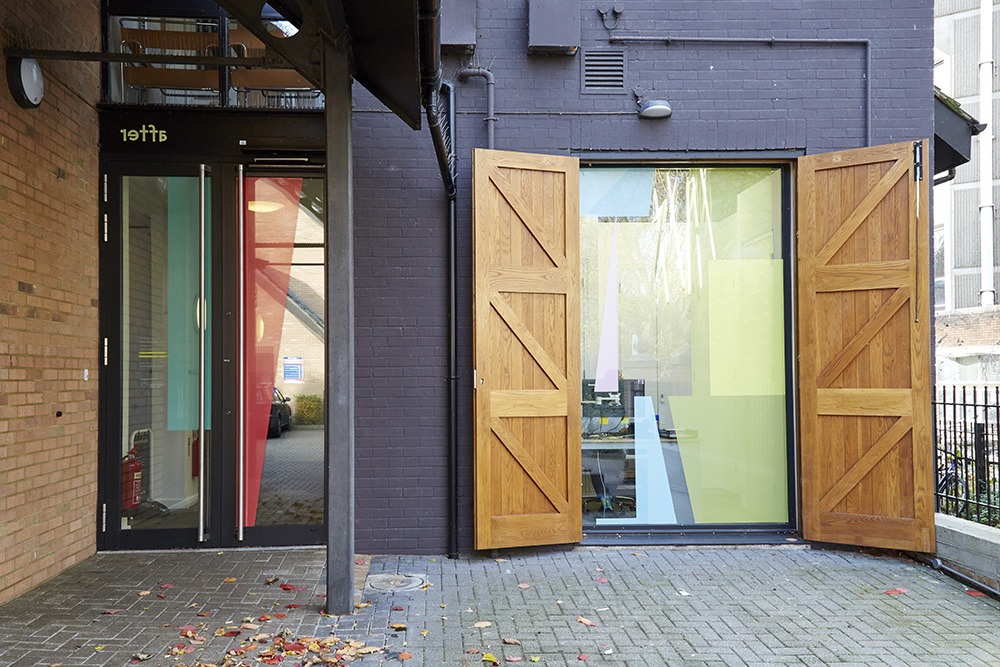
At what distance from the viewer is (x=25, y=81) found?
13.7 feet

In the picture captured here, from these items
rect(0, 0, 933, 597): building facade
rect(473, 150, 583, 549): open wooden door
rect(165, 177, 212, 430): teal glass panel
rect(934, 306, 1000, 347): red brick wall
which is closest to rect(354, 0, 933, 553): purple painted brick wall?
rect(0, 0, 933, 597): building facade

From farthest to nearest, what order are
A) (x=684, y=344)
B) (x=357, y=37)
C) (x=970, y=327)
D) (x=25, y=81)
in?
(x=970, y=327) → (x=684, y=344) → (x=25, y=81) → (x=357, y=37)

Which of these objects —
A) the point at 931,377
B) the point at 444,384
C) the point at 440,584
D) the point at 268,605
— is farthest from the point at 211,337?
the point at 931,377

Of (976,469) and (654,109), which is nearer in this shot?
(976,469)

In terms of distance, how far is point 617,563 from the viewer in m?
4.91

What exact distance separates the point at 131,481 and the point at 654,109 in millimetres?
4742

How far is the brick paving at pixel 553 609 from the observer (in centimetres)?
339

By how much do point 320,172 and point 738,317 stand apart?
135 inches

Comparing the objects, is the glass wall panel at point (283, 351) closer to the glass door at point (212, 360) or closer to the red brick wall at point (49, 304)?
the glass door at point (212, 360)

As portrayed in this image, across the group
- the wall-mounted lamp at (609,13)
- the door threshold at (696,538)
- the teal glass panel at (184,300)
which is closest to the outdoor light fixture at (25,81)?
the teal glass panel at (184,300)

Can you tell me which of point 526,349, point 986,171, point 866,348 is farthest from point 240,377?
point 986,171

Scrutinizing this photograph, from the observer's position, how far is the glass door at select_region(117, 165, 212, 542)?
16.8 feet

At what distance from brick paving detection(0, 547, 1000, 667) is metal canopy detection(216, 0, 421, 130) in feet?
9.74

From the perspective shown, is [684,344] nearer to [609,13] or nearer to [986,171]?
[609,13]
